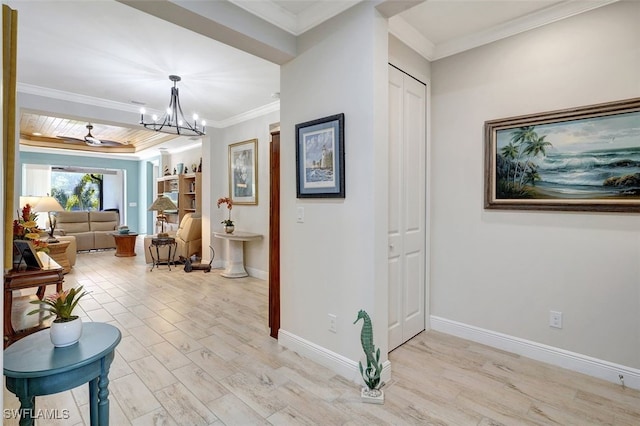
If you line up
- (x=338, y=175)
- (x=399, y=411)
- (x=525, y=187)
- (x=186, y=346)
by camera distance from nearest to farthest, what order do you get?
(x=399, y=411)
(x=338, y=175)
(x=525, y=187)
(x=186, y=346)

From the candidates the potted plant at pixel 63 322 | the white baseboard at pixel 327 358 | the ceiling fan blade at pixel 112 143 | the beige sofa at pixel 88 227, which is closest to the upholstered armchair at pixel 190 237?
the beige sofa at pixel 88 227

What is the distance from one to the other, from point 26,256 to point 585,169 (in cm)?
488

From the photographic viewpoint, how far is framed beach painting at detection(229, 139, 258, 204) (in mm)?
5152

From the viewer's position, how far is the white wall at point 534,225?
6.92 feet

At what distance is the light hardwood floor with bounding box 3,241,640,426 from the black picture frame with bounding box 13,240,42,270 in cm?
96

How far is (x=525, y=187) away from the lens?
2.48 metres

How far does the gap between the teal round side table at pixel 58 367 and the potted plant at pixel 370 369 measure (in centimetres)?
128

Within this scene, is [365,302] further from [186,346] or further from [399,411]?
[186,346]

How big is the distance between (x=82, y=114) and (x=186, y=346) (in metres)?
3.67

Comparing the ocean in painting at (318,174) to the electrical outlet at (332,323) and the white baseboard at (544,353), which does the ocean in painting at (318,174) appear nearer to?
the electrical outlet at (332,323)

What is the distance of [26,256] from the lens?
120 inches

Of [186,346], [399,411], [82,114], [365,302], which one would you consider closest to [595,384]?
[399,411]

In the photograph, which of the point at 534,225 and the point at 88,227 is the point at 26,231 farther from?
the point at 88,227

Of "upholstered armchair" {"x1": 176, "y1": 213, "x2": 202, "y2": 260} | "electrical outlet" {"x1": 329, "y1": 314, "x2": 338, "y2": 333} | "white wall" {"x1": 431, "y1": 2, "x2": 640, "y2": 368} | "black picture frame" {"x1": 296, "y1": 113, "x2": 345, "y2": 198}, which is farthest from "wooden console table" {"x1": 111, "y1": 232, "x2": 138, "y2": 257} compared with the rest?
"white wall" {"x1": 431, "y1": 2, "x2": 640, "y2": 368}
